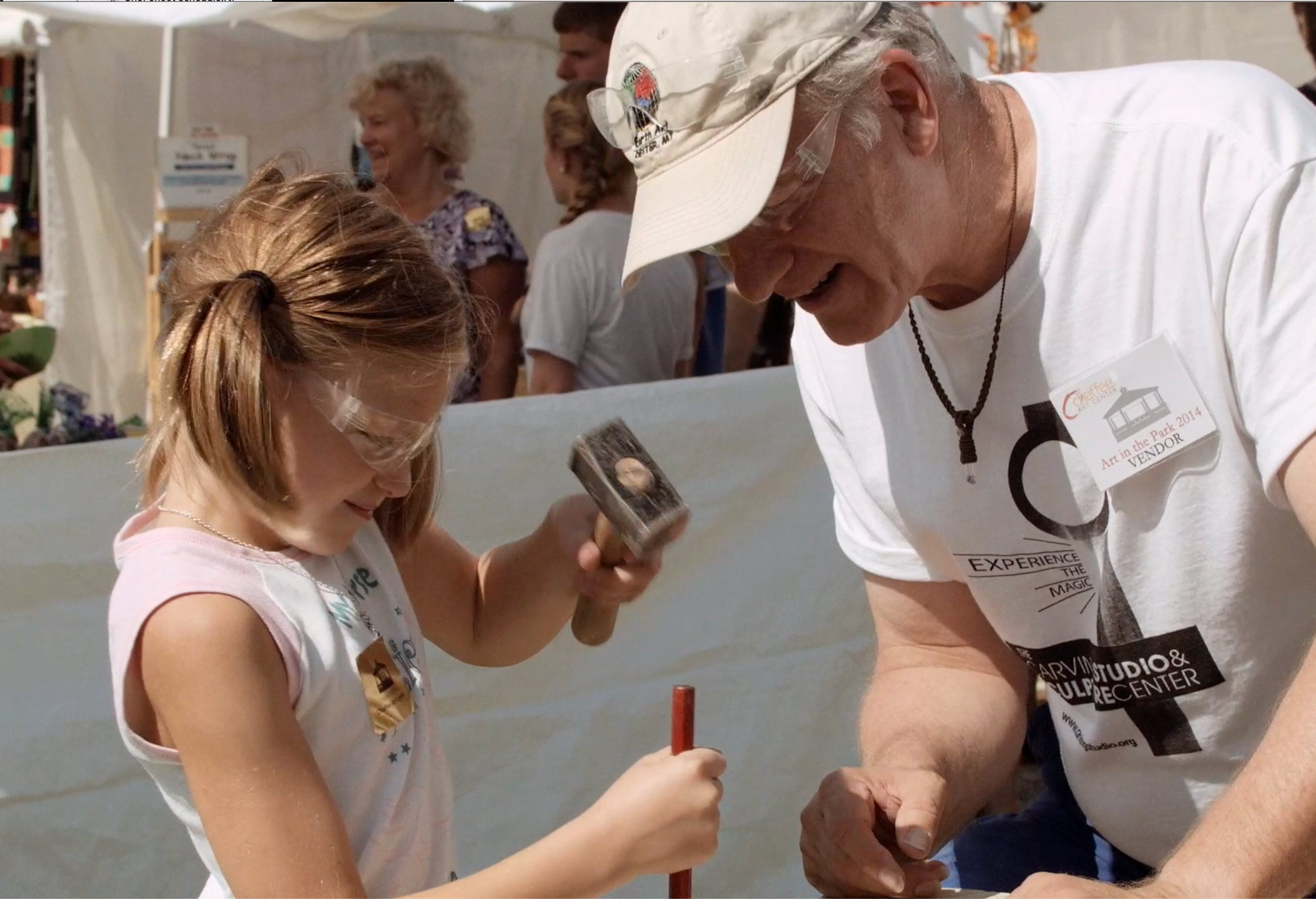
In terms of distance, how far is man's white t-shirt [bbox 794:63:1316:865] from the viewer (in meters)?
1.50

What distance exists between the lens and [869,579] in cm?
213

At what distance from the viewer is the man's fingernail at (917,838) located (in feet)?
5.55

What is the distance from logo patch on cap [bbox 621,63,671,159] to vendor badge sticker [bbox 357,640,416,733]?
68 cm

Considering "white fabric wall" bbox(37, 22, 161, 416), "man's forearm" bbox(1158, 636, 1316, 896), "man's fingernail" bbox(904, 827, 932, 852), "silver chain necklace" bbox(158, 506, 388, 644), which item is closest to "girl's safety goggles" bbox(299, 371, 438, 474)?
"silver chain necklace" bbox(158, 506, 388, 644)

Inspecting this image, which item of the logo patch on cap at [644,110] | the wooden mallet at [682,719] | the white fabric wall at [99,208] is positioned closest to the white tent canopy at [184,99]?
the white fabric wall at [99,208]

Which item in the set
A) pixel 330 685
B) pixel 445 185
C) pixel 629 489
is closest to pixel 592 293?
pixel 445 185

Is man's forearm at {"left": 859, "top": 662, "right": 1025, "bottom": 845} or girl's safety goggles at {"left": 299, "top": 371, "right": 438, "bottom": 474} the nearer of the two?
girl's safety goggles at {"left": 299, "top": 371, "right": 438, "bottom": 474}

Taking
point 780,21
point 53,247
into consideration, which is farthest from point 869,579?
point 53,247

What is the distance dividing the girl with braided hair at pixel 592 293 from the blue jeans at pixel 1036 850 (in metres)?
2.23

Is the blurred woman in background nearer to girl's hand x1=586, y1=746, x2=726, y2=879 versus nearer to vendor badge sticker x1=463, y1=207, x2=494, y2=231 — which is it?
vendor badge sticker x1=463, y1=207, x2=494, y2=231

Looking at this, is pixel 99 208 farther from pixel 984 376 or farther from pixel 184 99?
pixel 984 376

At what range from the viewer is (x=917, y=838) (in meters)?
1.69

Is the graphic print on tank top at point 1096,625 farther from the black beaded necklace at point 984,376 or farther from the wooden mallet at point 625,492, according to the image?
the wooden mallet at point 625,492

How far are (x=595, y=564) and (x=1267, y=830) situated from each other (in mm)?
922
